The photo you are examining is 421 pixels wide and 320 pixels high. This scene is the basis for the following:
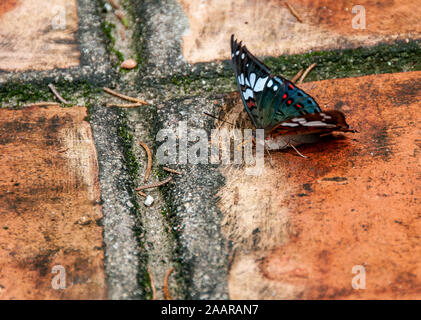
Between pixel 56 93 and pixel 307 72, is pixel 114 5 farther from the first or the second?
pixel 307 72

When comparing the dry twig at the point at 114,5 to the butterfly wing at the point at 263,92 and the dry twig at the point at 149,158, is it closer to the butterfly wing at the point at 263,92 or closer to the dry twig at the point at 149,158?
the butterfly wing at the point at 263,92

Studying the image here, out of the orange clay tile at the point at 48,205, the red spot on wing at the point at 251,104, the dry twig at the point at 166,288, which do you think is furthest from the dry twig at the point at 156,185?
the red spot on wing at the point at 251,104

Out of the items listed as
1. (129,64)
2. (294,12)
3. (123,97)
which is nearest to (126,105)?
(123,97)

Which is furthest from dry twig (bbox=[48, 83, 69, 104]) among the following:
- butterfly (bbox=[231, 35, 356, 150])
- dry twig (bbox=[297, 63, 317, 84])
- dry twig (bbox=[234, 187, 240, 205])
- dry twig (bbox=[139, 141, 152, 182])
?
dry twig (bbox=[297, 63, 317, 84])

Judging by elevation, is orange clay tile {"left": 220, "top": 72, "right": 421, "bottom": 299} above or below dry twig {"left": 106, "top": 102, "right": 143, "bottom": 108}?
below

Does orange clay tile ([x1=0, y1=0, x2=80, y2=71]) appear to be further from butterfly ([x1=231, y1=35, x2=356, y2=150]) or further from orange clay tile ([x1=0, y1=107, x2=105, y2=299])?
butterfly ([x1=231, y1=35, x2=356, y2=150])

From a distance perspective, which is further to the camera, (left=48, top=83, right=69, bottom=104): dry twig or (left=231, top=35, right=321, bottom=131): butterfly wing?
(left=48, top=83, right=69, bottom=104): dry twig
